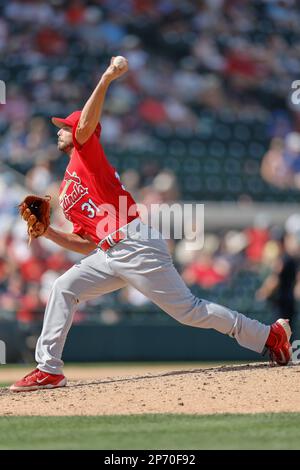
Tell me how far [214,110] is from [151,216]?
3.85 metres

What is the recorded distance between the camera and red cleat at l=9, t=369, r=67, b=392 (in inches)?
260

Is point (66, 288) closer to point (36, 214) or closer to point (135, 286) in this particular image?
point (135, 286)

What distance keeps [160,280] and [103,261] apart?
0.39 m

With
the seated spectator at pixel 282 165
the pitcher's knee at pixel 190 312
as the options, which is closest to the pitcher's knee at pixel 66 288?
the pitcher's knee at pixel 190 312

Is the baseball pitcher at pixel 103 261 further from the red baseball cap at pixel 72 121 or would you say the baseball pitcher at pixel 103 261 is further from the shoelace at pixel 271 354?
the shoelace at pixel 271 354

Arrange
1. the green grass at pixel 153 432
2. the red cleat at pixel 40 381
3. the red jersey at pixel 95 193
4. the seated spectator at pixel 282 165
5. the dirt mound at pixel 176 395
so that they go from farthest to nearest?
the seated spectator at pixel 282 165 → the red cleat at pixel 40 381 → the red jersey at pixel 95 193 → the dirt mound at pixel 176 395 → the green grass at pixel 153 432

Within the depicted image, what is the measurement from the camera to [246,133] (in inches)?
605

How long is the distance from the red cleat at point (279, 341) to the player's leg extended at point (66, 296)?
3.51 ft

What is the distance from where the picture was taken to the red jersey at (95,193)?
251 inches

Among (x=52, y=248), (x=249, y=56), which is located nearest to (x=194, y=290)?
(x=52, y=248)
